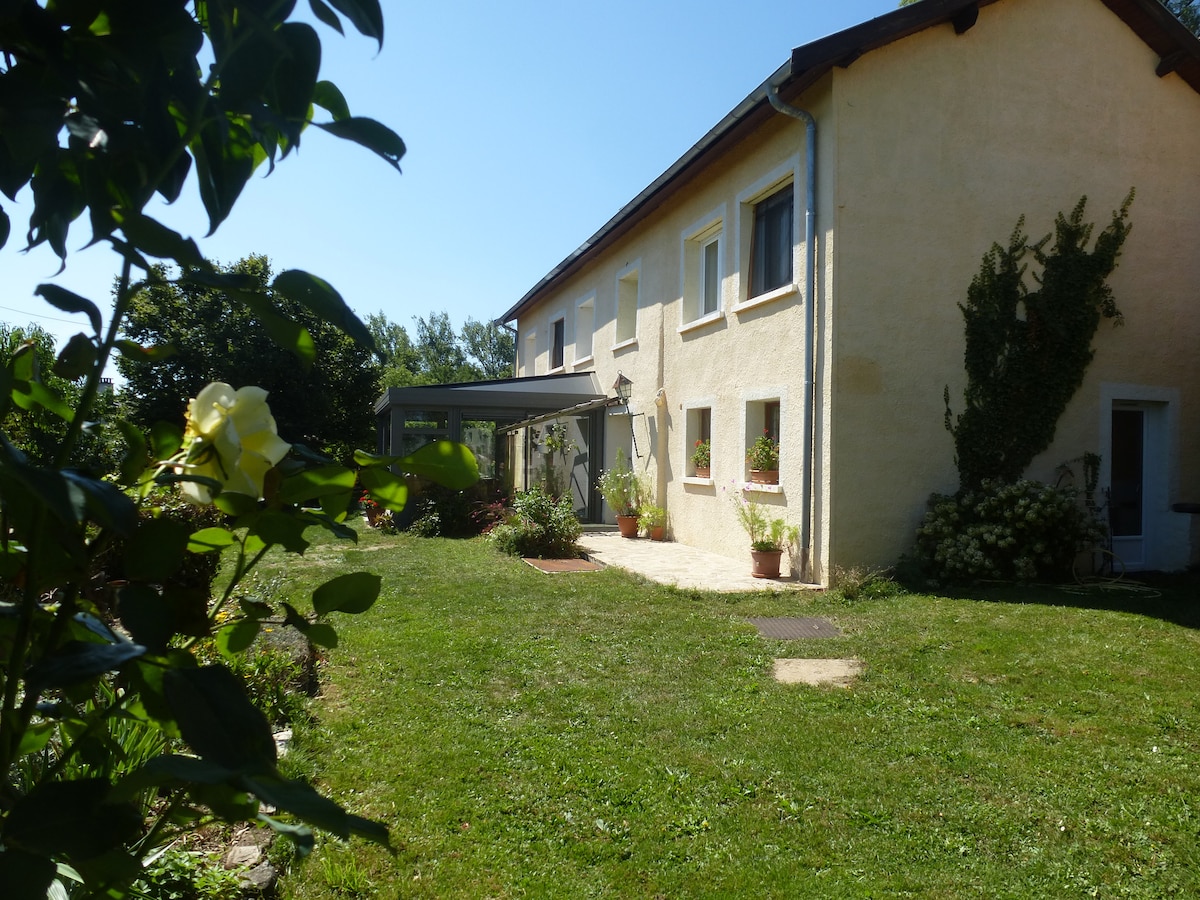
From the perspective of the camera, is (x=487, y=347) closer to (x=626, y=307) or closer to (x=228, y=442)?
(x=626, y=307)

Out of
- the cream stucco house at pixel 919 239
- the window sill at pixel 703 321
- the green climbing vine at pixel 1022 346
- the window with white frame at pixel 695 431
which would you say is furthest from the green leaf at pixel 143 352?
the window with white frame at pixel 695 431

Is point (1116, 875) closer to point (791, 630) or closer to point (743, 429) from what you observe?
point (791, 630)

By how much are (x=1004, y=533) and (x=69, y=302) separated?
9.08 metres

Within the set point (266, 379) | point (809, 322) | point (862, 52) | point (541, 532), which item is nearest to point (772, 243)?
point (809, 322)

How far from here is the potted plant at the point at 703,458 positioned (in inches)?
478

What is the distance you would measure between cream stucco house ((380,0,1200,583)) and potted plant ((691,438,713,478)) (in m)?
0.43

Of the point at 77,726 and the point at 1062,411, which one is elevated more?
the point at 1062,411

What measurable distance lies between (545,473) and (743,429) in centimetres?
675

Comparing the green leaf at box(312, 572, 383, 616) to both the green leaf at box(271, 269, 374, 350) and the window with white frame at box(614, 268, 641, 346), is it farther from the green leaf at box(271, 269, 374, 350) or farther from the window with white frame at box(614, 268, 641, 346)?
→ the window with white frame at box(614, 268, 641, 346)

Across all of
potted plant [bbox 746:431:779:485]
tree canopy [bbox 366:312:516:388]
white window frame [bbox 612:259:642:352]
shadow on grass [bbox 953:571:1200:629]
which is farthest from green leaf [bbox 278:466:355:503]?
tree canopy [bbox 366:312:516:388]

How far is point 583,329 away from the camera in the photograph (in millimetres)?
18500

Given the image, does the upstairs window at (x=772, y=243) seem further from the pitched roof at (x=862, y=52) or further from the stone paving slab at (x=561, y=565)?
the stone paving slab at (x=561, y=565)

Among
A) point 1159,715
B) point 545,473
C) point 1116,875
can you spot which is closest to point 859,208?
point 1159,715

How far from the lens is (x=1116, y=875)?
2.99 meters
